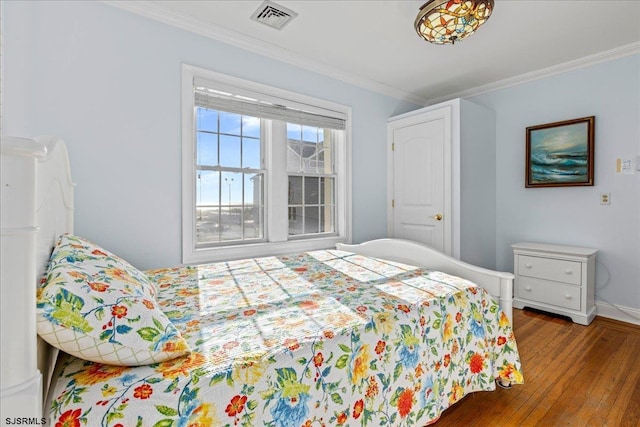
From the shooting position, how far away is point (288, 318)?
4.18ft

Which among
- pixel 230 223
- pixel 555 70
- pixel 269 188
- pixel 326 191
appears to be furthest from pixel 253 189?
pixel 555 70

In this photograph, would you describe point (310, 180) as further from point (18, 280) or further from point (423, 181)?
point (18, 280)

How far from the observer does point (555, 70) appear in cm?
316

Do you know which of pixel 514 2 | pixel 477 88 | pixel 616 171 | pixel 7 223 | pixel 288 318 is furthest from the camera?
pixel 477 88

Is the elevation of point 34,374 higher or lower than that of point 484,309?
higher

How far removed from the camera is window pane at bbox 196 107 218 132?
260 centimetres

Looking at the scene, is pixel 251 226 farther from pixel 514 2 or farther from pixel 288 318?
pixel 514 2

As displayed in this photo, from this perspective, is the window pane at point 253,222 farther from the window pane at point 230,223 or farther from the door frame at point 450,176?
the door frame at point 450,176

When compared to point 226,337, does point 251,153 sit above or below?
above

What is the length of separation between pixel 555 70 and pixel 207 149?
11.7 feet

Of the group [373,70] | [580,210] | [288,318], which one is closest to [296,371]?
[288,318]

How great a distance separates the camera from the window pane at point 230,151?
108 inches

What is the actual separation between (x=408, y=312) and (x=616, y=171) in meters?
A: 2.93

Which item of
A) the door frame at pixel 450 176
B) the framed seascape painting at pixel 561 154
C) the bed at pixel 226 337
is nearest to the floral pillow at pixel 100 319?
the bed at pixel 226 337
